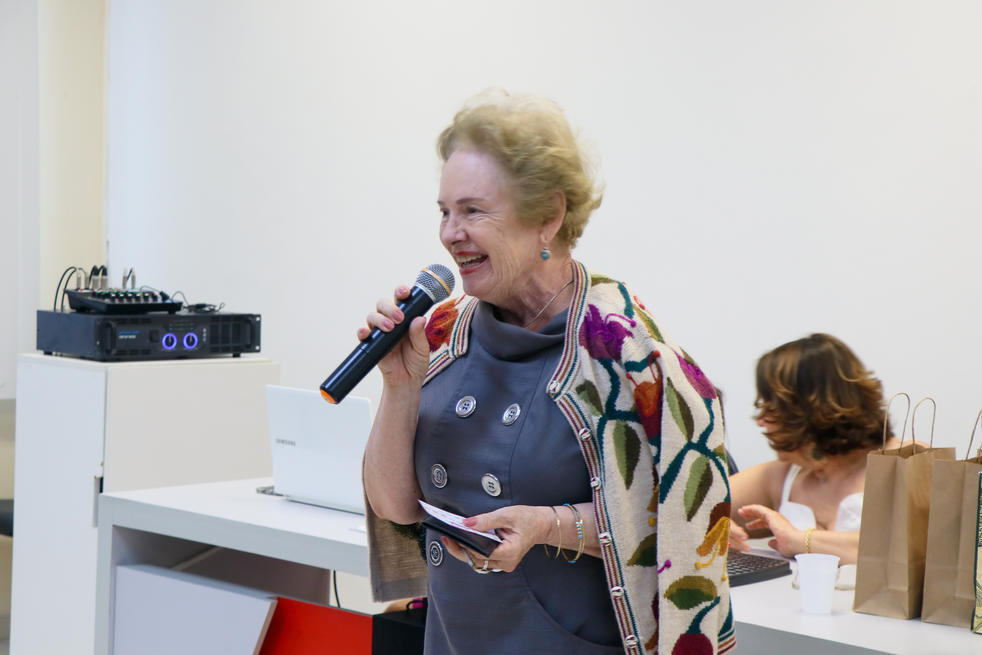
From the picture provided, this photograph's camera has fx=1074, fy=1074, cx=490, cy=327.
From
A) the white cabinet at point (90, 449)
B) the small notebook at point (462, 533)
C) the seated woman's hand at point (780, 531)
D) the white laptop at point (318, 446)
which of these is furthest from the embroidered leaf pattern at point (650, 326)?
the white cabinet at point (90, 449)

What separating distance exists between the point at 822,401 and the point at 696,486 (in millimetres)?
1278

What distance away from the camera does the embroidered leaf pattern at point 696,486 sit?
1239 mm

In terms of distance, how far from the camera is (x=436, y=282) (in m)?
1.42

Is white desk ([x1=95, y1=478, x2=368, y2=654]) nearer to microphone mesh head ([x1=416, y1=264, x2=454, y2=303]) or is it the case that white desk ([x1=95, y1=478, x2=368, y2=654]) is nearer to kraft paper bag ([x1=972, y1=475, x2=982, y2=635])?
microphone mesh head ([x1=416, y1=264, x2=454, y2=303])

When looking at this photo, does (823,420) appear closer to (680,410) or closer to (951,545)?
(951,545)

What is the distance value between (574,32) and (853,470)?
6.50ft

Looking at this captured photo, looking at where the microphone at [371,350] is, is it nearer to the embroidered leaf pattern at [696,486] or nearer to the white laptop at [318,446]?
the embroidered leaf pattern at [696,486]

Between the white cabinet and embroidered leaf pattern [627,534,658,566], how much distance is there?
2.27 meters

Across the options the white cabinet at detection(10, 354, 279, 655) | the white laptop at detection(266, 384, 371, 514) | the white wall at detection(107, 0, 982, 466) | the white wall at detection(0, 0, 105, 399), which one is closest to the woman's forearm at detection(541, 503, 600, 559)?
the white laptop at detection(266, 384, 371, 514)

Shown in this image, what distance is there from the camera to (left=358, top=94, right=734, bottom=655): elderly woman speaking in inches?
48.9

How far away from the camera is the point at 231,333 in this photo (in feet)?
11.4

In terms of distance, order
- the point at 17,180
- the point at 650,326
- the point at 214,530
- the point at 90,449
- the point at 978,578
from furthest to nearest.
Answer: the point at 17,180 → the point at 90,449 → the point at 214,530 → the point at 978,578 → the point at 650,326

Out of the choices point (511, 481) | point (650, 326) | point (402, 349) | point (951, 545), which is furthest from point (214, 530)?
point (951, 545)

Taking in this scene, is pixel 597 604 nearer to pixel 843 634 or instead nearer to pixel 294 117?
pixel 843 634
